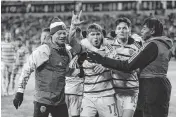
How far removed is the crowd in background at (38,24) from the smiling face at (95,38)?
23.4 metres

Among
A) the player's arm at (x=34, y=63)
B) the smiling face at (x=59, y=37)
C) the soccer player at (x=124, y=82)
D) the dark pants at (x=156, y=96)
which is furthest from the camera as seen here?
the soccer player at (x=124, y=82)

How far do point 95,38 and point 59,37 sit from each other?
0.48m

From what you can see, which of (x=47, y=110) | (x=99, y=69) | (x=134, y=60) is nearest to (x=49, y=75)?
(x=47, y=110)

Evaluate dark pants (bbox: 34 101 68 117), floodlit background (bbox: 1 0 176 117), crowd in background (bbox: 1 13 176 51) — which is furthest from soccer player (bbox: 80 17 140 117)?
crowd in background (bbox: 1 13 176 51)

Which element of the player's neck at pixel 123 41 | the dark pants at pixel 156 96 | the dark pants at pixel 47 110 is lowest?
the dark pants at pixel 47 110

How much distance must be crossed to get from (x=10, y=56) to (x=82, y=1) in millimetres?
36453

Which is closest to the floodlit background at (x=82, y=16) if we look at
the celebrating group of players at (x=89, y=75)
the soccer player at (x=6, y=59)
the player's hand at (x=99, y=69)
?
the soccer player at (x=6, y=59)

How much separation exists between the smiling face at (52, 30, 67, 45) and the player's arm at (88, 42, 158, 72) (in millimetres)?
1048

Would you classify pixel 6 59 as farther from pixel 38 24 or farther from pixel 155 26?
pixel 38 24

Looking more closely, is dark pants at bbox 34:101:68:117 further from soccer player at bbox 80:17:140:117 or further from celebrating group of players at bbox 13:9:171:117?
soccer player at bbox 80:17:140:117

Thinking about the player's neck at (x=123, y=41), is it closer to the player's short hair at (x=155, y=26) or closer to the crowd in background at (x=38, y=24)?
the player's short hair at (x=155, y=26)

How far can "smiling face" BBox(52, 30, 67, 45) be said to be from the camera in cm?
501

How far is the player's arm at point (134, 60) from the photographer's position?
4.01 metres

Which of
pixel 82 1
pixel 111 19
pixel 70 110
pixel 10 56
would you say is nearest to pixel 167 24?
pixel 111 19
